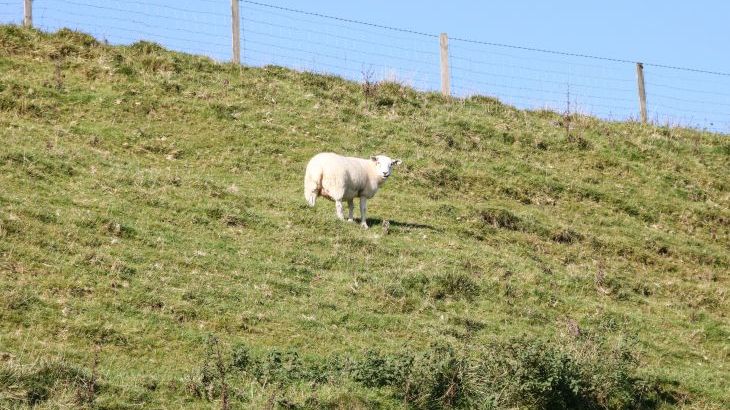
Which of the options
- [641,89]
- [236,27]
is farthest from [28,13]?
[641,89]

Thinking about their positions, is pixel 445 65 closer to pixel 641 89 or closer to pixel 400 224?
pixel 641 89

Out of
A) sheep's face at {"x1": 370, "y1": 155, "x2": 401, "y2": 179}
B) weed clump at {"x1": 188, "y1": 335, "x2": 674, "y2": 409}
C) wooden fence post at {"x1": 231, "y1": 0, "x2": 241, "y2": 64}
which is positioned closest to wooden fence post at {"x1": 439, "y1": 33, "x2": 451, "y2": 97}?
wooden fence post at {"x1": 231, "y1": 0, "x2": 241, "y2": 64}

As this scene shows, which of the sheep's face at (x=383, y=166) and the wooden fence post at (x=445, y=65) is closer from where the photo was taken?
the sheep's face at (x=383, y=166)

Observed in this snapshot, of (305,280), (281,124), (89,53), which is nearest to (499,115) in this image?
(281,124)

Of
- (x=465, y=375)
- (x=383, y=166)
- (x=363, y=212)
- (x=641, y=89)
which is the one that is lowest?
(x=465, y=375)

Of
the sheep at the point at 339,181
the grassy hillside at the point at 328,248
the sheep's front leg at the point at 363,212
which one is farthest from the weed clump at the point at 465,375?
the sheep at the point at 339,181

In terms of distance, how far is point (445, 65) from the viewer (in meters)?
31.2

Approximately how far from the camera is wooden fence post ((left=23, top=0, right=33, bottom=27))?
2758 cm

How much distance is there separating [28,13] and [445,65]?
11468mm

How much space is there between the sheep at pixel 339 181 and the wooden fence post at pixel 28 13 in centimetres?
1127

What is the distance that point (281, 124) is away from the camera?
2486cm

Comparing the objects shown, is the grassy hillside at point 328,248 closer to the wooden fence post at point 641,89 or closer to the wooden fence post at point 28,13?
the wooden fence post at point 28,13

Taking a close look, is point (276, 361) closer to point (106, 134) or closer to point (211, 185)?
point (211, 185)

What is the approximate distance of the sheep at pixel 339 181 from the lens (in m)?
19.5
